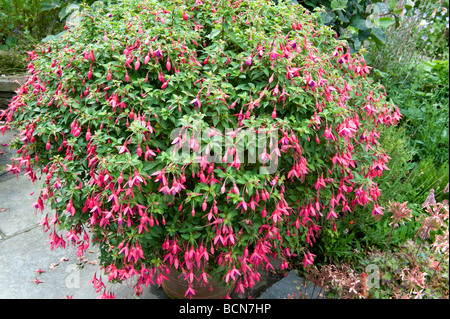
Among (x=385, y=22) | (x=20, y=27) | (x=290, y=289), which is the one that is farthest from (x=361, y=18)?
(x=20, y=27)

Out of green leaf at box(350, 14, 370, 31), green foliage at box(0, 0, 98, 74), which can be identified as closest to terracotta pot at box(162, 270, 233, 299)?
green leaf at box(350, 14, 370, 31)

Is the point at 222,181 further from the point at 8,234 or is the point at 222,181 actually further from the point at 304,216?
the point at 8,234

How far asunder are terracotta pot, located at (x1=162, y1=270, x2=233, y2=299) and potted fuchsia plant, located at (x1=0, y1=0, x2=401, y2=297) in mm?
270

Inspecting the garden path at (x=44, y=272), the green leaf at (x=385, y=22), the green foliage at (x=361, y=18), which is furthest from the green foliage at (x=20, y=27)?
the green leaf at (x=385, y=22)

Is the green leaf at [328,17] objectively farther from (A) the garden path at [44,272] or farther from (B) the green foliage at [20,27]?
(B) the green foliage at [20,27]

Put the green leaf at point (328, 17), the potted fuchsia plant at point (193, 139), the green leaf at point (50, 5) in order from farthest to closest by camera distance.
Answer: the green leaf at point (50, 5), the green leaf at point (328, 17), the potted fuchsia plant at point (193, 139)

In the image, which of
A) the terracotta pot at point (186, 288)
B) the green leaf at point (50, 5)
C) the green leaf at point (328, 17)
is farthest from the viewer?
the green leaf at point (50, 5)

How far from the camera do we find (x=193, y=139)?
49.3 inches

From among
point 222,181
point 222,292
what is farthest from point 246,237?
point 222,292

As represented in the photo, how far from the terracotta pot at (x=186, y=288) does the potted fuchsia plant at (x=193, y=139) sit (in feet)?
0.89

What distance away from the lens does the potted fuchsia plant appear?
132 cm

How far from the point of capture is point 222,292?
194 cm

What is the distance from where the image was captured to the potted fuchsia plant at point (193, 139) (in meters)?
1.32
